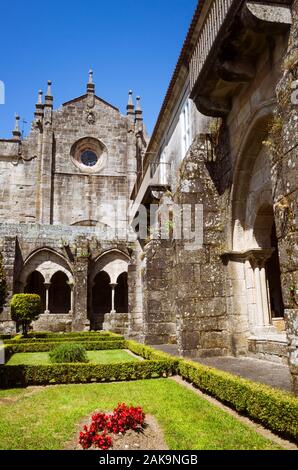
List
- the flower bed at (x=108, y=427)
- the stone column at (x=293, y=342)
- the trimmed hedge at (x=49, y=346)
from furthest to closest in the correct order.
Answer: the trimmed hedge at (x=49, y=346)
the stone column at (x=293, y=342)
the flower bed at (x=108, y=427)

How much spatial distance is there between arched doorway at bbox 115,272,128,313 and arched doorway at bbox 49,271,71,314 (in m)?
2.74

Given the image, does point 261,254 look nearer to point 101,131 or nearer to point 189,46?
point 189,46

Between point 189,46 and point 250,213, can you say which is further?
point 189,46

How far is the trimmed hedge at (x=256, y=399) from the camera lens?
12.3ft

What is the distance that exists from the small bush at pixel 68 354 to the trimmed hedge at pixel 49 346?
3.72 m

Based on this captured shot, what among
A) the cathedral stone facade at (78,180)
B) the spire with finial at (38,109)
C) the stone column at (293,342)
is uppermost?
the spire with finial at (38,109)

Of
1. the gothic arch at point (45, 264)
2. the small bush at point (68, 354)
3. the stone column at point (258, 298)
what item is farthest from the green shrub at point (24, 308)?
the stone column at point (258, 298)

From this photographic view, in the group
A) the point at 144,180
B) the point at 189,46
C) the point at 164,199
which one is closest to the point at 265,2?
the point at 189,46

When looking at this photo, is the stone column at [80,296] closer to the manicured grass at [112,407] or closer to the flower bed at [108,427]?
the manicured grass at [112,407]

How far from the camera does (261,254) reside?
8078 mm

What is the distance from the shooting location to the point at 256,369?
639cm

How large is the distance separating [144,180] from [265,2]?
1619 centimetres
